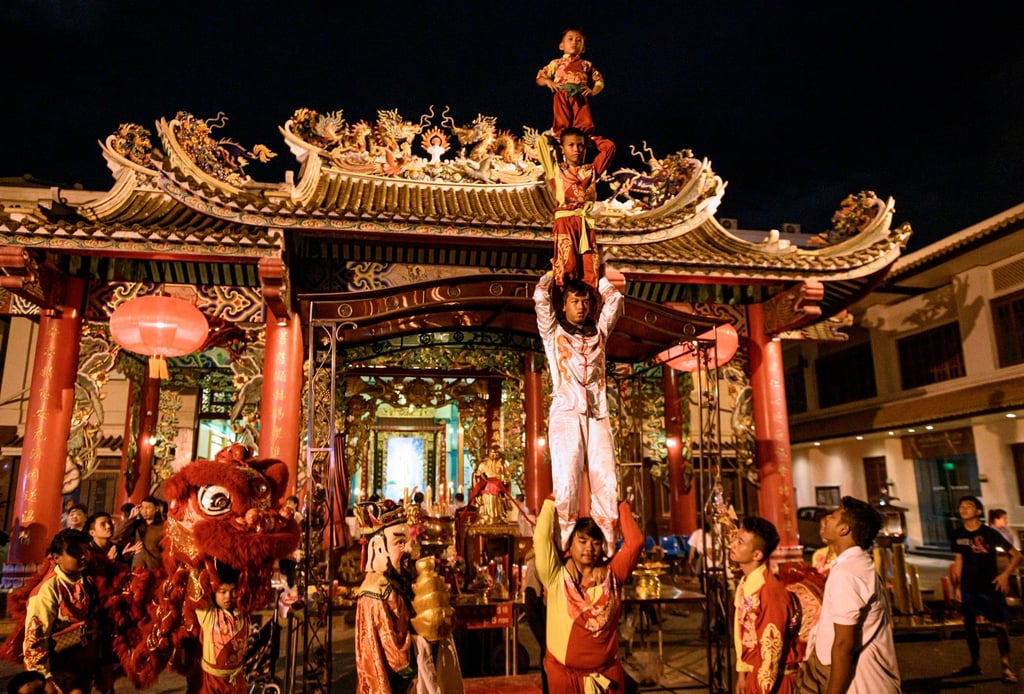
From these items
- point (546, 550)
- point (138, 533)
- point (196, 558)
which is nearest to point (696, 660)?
point (546, 550)

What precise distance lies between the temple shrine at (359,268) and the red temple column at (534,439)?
1.6 inches

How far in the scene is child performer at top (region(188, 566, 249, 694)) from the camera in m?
3.82

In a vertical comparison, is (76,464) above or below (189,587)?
above

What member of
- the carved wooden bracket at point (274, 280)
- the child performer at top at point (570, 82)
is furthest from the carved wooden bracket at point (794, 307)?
the carved wooden bracket at point (274, 280)

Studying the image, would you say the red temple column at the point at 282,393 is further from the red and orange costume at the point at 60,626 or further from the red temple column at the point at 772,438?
the red temple column at the point at 772,438

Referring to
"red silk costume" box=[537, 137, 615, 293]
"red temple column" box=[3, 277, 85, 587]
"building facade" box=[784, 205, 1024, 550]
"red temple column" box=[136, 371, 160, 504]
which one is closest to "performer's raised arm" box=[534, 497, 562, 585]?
"red silk costume" box=[537, 137, 615, 293]

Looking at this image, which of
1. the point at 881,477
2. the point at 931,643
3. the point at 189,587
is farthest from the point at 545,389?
the point at 881,477

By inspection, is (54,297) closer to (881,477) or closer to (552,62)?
(552,62)

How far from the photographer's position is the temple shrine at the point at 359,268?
8.43 meters

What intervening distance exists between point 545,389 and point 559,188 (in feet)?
24.4

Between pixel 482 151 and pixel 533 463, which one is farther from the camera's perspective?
pixel 533 463

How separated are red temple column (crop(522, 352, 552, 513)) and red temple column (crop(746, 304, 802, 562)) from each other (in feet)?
11.8

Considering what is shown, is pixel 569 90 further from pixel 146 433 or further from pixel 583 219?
pixel 146 433

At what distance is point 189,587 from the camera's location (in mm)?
3869
